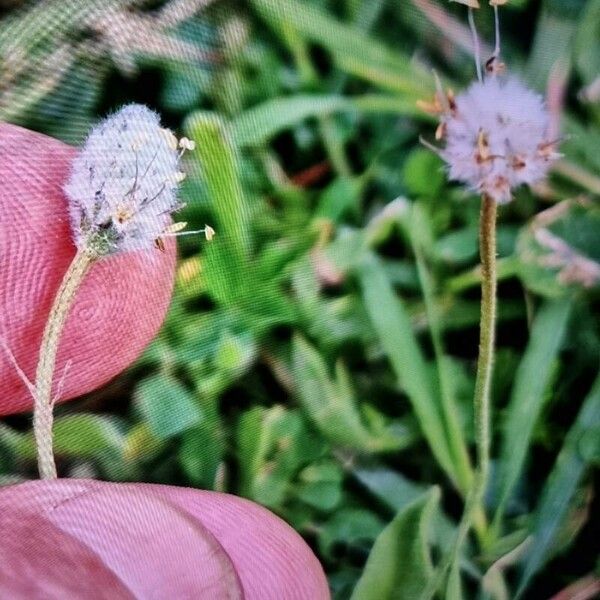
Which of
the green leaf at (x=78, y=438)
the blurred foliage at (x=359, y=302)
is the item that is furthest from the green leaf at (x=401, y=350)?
the green leaf at (x=78, y=438)

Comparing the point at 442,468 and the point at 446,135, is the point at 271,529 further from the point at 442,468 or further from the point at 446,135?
the point at 446,135

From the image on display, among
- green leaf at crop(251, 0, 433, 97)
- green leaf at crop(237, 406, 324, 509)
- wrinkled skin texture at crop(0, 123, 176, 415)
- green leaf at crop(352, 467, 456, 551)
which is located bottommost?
green leaf at crop(352, 467, 456, 551)

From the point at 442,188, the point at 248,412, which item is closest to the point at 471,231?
the point at 442,188

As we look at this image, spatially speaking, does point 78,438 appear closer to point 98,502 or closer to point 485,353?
point 98,502

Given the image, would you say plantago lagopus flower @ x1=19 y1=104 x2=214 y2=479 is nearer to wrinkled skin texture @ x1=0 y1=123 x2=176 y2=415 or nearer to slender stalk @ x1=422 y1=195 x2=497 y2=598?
wrinkled skin texture @ x1=0 y1=123 x2=176 y2=415

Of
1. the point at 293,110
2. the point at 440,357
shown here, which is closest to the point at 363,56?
the point at 293,110

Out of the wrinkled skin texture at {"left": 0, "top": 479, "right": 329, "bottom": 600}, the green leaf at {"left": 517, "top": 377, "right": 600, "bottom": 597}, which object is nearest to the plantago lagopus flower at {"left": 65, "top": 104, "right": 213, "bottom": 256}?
the wrinkled skin texture at {"left": 0, "top": 479, "right": 329, "bottom": 600}

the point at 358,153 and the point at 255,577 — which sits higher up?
the point at 358,153
